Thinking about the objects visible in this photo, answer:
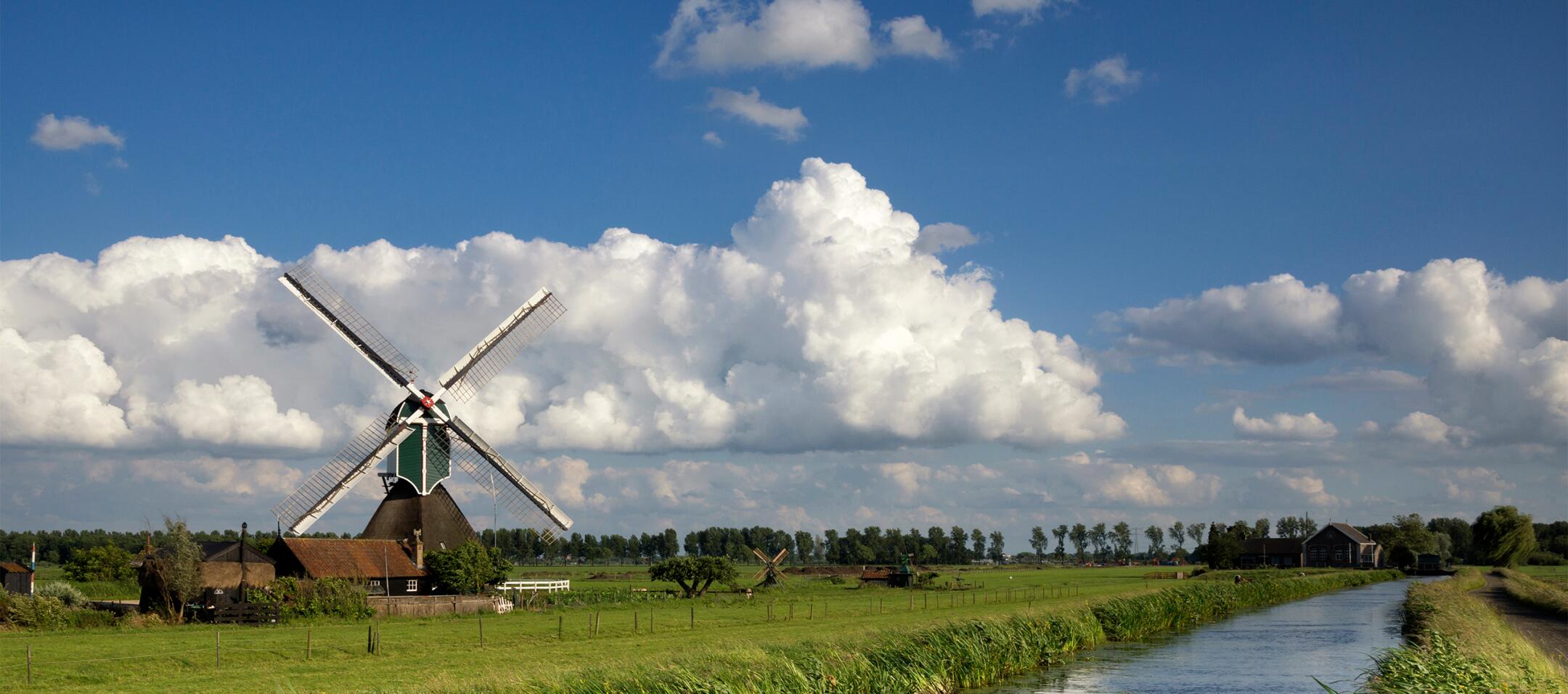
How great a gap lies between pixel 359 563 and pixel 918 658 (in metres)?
32.7

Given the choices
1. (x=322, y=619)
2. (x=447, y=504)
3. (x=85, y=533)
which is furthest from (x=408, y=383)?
(x=85, y=533)

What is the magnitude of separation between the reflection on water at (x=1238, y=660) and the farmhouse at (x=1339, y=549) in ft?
290

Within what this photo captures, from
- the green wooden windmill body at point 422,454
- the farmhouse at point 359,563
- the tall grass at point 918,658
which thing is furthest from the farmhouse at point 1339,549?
the farmhouse at point 359,563

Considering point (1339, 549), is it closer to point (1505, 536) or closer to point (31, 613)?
point (1505, 536)

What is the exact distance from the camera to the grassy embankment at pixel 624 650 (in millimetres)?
25766

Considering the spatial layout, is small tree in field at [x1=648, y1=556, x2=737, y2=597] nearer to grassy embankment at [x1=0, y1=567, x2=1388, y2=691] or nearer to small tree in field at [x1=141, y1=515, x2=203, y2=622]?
grassy embankment at [x1=0, y1=567, x2=1388, y2=691]

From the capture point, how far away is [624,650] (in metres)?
35.5

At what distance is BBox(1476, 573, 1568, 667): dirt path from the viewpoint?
33406 mm

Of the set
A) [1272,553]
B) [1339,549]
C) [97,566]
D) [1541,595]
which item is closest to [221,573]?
[97,566]

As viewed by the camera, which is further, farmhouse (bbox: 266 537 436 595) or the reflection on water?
farmhouse (bbox: 266 537 436 595)

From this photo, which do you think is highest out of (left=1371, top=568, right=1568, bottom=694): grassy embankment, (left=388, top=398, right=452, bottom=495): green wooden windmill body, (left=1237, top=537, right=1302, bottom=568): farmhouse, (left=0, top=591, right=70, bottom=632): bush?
(left=388, top=398, right=452, bottom=495): green wooden windmill body

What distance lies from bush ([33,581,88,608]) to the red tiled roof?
8.29 metres

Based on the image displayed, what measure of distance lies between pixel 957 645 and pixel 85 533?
19685 centimetres

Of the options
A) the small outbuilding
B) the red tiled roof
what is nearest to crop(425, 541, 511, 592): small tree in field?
the red tiled roof
